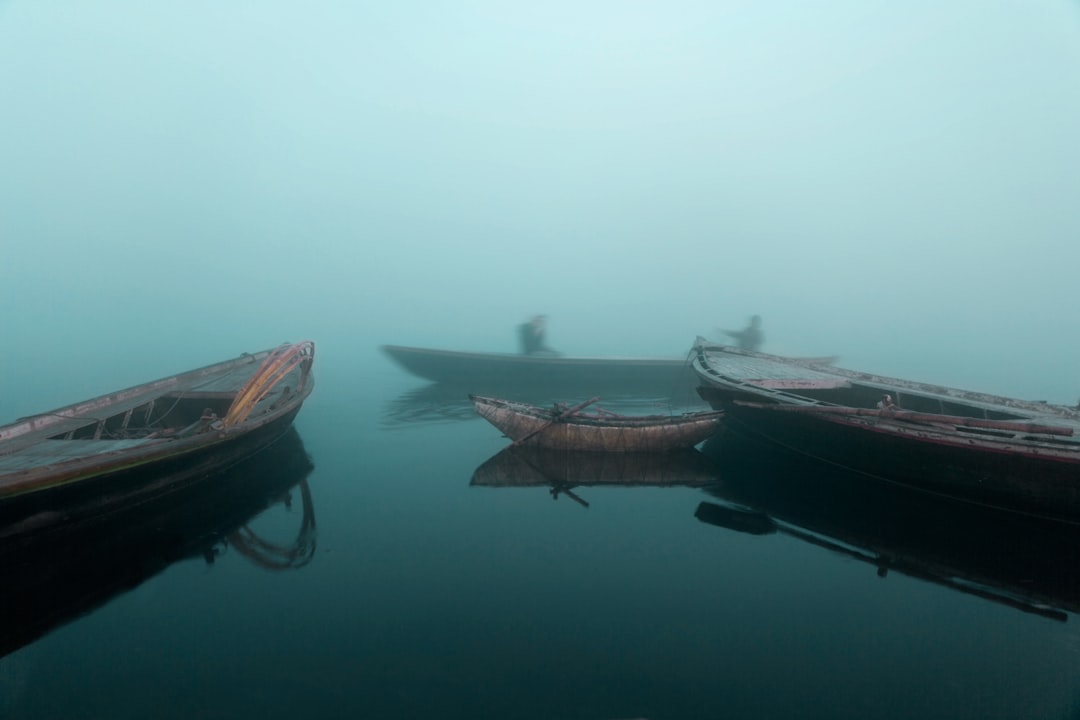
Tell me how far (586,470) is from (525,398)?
9.63 meters

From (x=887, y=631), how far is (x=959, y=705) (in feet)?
4.54

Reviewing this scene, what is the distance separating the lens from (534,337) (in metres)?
29.6

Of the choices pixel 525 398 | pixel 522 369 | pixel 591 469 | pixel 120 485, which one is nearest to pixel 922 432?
pixel 591 469

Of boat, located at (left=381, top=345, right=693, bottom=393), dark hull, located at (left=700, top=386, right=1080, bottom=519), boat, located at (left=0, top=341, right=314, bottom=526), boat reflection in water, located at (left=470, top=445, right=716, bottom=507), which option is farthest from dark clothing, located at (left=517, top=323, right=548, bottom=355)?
dark hull, located at (left=700, top=386, right=1080, bottom=519)

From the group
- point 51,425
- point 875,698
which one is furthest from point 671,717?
point 51,425

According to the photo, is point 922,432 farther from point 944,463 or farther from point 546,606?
point 546,606

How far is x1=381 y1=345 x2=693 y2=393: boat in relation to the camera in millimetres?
26312

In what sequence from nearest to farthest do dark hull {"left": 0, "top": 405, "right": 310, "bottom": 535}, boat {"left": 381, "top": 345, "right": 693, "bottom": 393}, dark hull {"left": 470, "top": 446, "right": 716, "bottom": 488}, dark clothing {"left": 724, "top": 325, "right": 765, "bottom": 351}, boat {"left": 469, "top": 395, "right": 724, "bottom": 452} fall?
dark hull {"left": 0, "top": 405, "right": 310, "bottom": 535}
dark hull {"left": 470, "top": 446, "right": 716, "bottom": 488}
boat {"left": 469, "top": 395, "right": 724, "bottom": 452}
boat {"left": 381, "top": 345, "right": 693, "bottom": 393}
dark clothing {"left": 724, "top": 325, "right": 765, "bottom": 351}

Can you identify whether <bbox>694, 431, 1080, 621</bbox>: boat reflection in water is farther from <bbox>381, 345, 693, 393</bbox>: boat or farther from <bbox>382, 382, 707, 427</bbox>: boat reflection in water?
<bbox>381, 345, 693, 393</bbox>: boat

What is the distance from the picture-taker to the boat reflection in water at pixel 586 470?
1317 centimetres

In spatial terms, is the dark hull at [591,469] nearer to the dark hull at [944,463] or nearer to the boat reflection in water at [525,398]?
the dark hull at [944,463]

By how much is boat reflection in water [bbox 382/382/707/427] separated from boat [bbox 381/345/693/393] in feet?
0.91

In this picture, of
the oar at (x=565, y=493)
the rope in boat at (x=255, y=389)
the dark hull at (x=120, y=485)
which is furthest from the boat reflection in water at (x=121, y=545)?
the oar at (x=565, y=493)

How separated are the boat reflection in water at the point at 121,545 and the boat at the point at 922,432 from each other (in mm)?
12789
